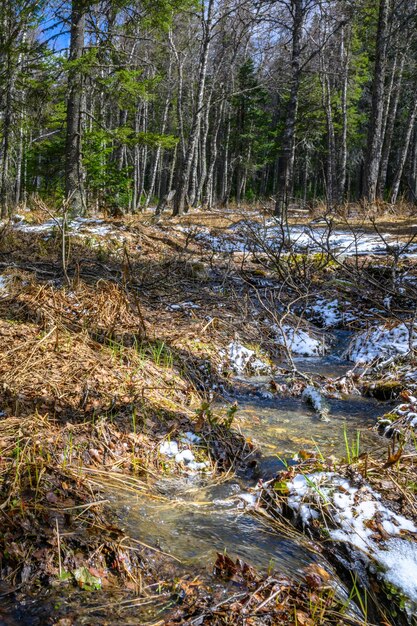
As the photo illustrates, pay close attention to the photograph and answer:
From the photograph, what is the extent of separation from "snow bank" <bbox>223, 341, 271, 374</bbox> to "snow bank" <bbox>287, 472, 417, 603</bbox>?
2642 millimetres

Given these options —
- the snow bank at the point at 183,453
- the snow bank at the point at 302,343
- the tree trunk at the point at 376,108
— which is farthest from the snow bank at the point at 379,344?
the tree trunk at the point at 376,108

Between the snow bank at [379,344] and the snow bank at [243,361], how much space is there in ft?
4.00

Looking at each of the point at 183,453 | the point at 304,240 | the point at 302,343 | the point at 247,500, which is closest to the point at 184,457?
the point at 183,453

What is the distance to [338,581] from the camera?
7.70 ft

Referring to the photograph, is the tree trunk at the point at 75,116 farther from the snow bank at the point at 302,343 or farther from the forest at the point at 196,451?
the snow bank at the point at 302,343

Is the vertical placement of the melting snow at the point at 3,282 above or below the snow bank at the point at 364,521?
above

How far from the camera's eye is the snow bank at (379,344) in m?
5.84

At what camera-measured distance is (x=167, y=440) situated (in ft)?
11.7

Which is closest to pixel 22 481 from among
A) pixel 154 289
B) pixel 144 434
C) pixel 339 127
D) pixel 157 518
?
pixel 157 518

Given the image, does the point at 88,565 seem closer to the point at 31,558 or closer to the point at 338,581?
the point at 31,558

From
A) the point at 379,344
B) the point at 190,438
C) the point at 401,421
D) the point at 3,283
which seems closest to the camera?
the point at 190,438

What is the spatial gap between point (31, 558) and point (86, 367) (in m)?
2.21

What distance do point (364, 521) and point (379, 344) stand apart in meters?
3.82

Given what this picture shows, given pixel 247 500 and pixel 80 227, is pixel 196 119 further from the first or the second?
pixel 247 500
